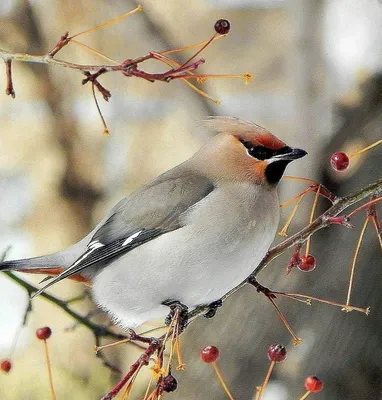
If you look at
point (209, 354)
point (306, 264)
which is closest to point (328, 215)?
point (306, 264)

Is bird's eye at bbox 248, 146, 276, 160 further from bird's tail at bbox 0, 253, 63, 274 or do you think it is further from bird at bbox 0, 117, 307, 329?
bird's tail at bbox 0, 253, 63, 274

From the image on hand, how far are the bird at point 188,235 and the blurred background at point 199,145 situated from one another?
2.65 feet

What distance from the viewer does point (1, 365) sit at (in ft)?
4.44

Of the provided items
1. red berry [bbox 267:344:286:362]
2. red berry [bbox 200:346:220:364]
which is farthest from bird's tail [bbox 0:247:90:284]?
red berry [bbox 267:344:286:362]

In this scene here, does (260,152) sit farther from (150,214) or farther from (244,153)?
(150,214)

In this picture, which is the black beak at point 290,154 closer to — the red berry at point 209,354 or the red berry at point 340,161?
the red berry at point 340,161

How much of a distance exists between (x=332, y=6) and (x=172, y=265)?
2109 millimetres

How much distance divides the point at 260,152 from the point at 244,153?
2.3 inches

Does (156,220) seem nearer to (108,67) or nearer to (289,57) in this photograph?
(108,67)

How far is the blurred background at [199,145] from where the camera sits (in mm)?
2406

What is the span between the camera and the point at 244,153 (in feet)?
4.15

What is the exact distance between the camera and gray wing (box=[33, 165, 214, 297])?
131 cm

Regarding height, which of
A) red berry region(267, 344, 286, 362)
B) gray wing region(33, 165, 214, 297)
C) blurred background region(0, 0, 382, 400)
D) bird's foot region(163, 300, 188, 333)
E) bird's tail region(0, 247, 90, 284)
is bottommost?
red berry region(267, 344, 286, 362)

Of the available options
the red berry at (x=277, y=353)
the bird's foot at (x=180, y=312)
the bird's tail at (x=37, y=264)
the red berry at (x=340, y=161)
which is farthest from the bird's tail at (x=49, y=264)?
the red berry at (x=340, y=161)
